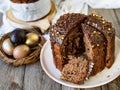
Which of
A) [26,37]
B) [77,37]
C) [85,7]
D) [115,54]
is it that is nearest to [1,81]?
[26,37]

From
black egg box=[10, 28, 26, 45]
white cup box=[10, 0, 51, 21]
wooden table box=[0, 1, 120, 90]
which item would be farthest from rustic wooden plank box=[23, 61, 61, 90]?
white cup box=[10, 0, 51, 21]

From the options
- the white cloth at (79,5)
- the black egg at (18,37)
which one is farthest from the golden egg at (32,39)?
the white cloth at (79,5)

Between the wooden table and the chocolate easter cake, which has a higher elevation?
the chocolate easter cake

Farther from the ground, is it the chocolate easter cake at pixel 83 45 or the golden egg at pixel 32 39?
the chocolate easter cake at pixel 83 45

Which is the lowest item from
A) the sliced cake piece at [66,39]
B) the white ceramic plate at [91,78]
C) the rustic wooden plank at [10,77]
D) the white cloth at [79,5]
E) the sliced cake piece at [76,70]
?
the white cloth at [79,5]

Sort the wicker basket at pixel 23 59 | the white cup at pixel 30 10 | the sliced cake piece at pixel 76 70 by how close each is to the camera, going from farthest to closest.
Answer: the white cup at pixel 30 10
the wicker basket at pixel 23 59
the sliced cake piece at pixel 76 70

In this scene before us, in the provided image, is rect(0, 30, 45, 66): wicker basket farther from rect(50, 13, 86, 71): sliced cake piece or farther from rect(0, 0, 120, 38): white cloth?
rect(0, 0, 120, 38): white cloth

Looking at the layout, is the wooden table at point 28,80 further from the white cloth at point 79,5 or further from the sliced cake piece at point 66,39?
the white cloth at point 79,5
